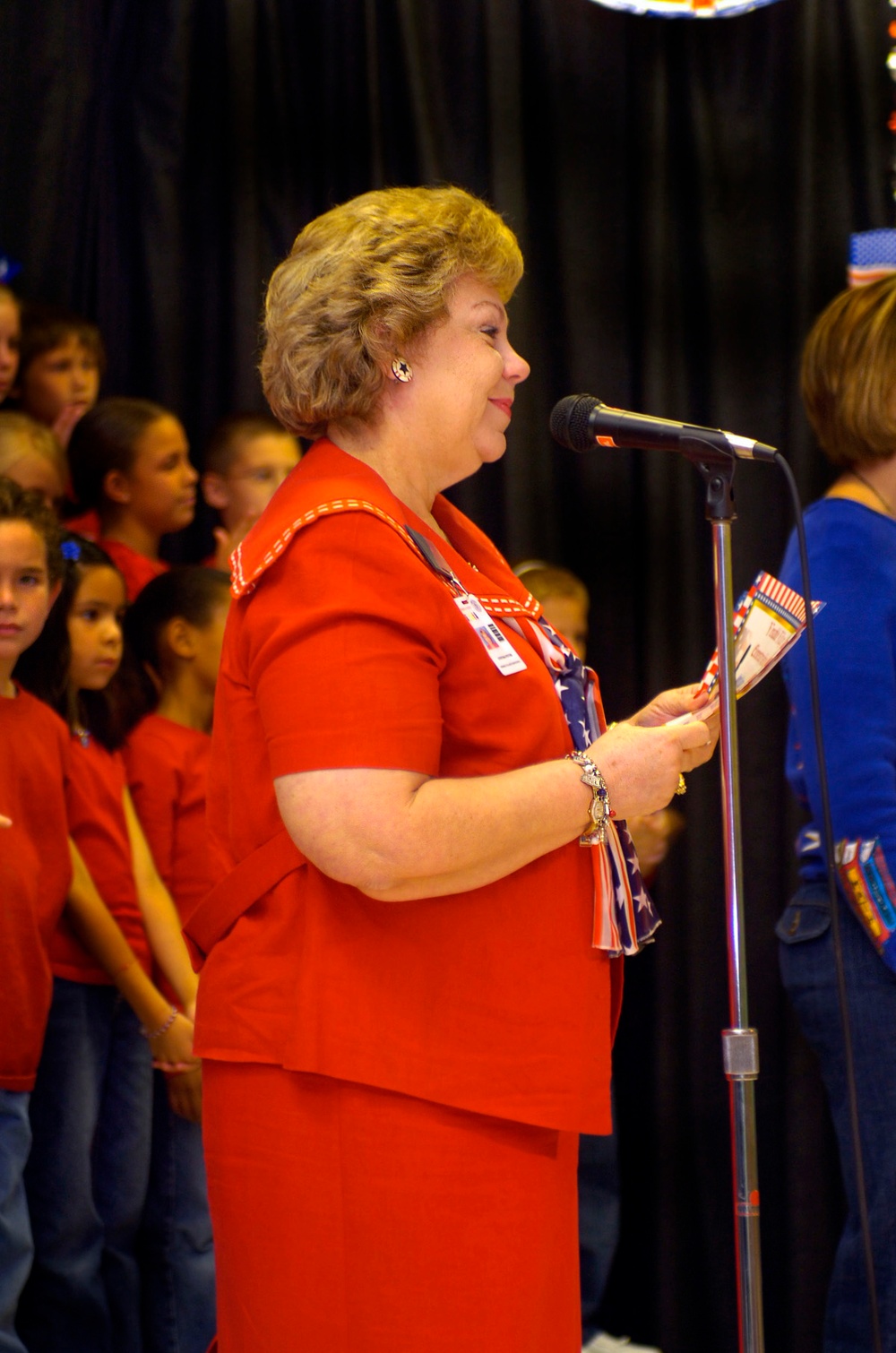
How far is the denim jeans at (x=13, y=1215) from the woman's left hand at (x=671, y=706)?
124cm

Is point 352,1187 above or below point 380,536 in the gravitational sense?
below

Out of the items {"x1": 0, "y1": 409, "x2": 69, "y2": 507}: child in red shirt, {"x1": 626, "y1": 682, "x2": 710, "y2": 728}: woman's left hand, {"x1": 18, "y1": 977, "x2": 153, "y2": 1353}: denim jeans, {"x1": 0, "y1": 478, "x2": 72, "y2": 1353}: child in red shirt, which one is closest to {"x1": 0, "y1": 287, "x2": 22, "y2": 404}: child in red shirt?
{"x1": 0, "y1": 409, "x2": 69, "y2": 507}: child in red shirt

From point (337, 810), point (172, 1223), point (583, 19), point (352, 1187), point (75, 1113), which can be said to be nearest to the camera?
point (337, 810)

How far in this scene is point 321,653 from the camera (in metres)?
1.35

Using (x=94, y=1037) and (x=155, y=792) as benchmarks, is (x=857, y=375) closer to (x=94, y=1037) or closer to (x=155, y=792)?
(x=155, y=792)

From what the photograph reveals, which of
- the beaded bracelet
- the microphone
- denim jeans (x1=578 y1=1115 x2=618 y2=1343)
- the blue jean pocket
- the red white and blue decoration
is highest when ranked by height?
the red white and blue decoration

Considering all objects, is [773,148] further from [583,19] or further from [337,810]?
[337,810]

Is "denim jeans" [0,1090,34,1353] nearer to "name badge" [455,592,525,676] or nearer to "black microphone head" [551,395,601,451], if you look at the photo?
"name badge" [455,592,525,676]

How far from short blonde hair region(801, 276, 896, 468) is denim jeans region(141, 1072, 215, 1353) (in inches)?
66.8

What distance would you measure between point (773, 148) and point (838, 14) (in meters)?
0.34

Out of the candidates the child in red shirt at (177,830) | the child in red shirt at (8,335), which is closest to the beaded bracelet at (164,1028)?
the child in red shirt at (177,830)

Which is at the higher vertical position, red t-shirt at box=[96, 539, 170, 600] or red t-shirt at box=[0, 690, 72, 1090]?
red t-shirt at box=[96, 539, 170, 600]

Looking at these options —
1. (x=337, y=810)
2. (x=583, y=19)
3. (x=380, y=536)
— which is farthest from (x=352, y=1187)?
(x=583, y=19)

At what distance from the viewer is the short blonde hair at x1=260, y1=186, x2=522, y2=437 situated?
1.54 m
